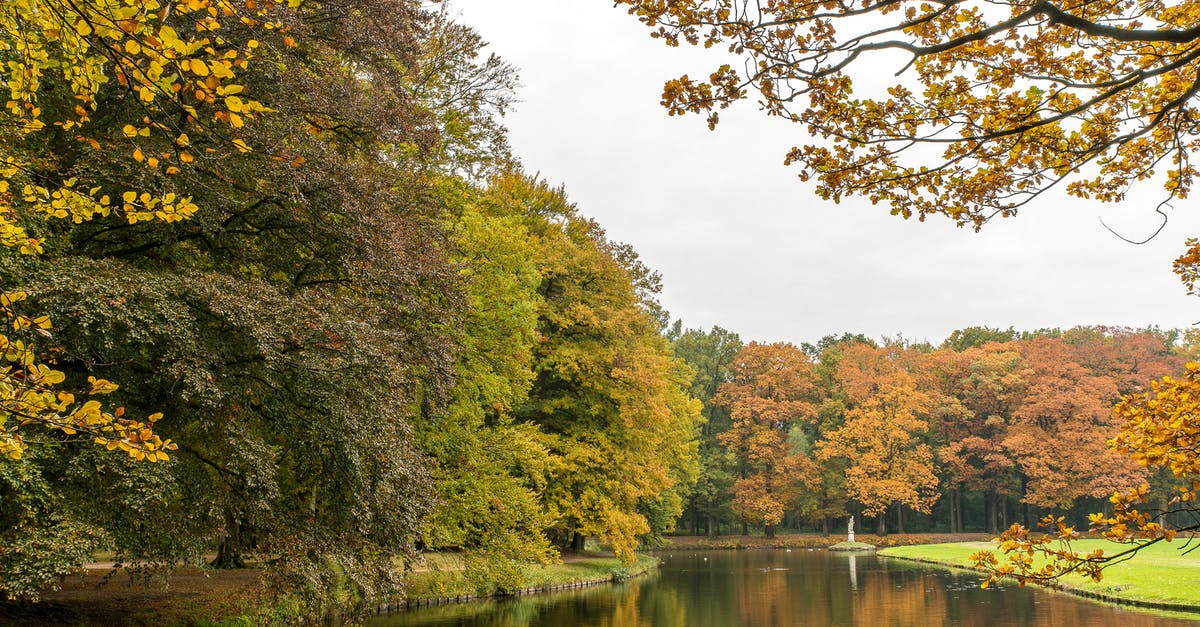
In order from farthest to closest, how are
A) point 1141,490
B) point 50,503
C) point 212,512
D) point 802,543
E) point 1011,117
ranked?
point 802,543
point 212,512
point 50,503
point 1141,490
point 1011,117

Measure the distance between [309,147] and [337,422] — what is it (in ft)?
14.5

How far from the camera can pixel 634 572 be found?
33250mm

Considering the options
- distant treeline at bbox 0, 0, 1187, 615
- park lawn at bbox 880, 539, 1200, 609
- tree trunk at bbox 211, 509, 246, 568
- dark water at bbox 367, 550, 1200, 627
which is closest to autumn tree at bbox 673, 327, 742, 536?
dark water at bbox 367, 550, 1200, 627

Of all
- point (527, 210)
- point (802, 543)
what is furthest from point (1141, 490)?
point (802, 543)

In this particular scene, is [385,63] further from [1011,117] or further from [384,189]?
[1011,117]

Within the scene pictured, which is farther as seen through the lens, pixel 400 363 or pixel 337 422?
pixel 400 363

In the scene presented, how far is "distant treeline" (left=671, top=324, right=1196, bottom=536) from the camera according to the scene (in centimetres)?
4891

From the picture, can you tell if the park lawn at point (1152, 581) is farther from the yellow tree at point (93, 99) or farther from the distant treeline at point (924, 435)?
the distant treeline at point (924, 435)

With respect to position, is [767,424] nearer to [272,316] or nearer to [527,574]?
[527,574]

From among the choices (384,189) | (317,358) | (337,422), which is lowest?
(337,422)

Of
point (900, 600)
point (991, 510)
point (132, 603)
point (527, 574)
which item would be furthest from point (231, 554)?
point (991, 510)

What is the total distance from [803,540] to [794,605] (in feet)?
115

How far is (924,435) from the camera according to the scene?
5738 cm

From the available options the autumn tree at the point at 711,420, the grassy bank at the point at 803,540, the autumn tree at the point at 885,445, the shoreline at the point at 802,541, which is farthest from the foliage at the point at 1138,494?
the grassy bank at the point at 803,540
